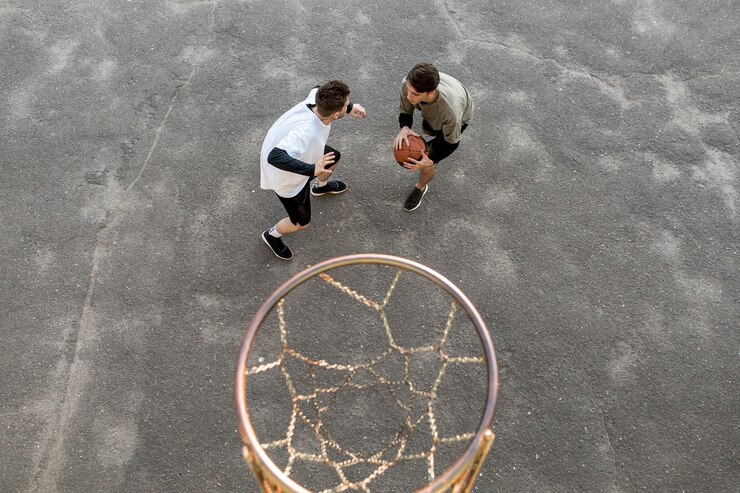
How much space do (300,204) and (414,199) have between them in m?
1.18

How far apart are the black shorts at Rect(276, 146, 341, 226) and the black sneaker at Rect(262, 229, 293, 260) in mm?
321

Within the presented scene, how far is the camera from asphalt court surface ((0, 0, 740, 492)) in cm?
459

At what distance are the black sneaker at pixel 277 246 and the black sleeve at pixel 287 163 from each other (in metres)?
1.03

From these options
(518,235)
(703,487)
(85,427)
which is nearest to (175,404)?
(85,427)

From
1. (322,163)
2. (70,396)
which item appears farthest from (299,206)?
(70,396)

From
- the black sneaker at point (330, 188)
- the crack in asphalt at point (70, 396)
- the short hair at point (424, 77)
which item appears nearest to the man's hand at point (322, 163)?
the short hair at point (424, 77)

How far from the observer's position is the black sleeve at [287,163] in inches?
171

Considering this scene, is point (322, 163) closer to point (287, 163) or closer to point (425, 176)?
point (287, 163)

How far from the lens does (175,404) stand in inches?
185

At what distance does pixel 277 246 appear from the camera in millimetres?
5277

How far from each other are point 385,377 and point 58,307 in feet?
9.14

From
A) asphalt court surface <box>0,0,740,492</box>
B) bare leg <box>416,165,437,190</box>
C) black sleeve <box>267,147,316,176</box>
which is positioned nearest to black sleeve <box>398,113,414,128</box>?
bare leg <box>416,165,437,190</box>

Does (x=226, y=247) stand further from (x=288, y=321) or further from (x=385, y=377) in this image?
(x=385, y=377)

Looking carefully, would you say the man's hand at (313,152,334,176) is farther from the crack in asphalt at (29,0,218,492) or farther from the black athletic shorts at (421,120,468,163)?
the crack in asphalt at (29,0,218,492)
